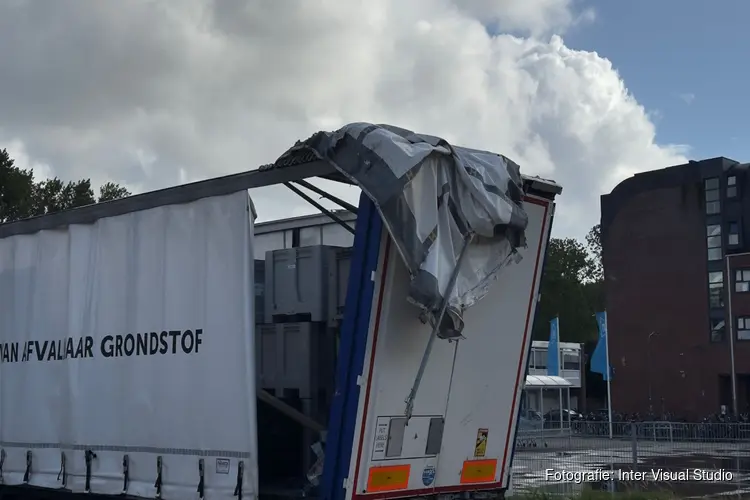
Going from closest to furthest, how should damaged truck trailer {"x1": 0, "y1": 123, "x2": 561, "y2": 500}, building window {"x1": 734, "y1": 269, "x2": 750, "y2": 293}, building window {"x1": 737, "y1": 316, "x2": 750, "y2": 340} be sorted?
damaged truck trailer {"x1": 0, "y1": 123, "x2": 561, "y2": 500} < building window {"x1": 737, "y1": 316, "x2": 750, "y2": 340} < building window {"x1": 734, "y1": 269, "x2": 750, "y2": 293}

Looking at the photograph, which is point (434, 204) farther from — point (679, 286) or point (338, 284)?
point (679, 286)

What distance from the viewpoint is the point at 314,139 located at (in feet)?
21.5

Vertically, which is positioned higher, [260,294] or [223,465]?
[260,294]

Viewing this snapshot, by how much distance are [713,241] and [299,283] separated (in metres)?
47.5

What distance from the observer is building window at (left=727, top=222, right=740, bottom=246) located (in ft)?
162

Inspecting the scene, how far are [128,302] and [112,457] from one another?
54.9 inches

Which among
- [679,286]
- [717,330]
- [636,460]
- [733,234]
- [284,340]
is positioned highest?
[733,234]

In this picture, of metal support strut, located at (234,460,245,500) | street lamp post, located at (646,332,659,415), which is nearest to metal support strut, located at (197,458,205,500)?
metal support strut, located at (234,460,245,500)

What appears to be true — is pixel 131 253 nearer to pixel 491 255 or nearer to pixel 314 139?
pixel 314 139

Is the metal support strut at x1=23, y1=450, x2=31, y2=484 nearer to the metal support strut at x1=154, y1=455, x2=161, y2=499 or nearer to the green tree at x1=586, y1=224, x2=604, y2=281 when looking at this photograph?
the metal support strut at x1=154, y1=455, x2=161, y2=499

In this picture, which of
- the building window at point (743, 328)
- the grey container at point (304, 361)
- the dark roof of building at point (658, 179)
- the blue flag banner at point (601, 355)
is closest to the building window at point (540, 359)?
the dark roof of building at point (658, 179)

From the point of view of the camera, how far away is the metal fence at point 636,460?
15.3m

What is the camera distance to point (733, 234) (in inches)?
1954

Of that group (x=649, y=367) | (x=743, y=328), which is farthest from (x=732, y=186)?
(x=649, y=367)
